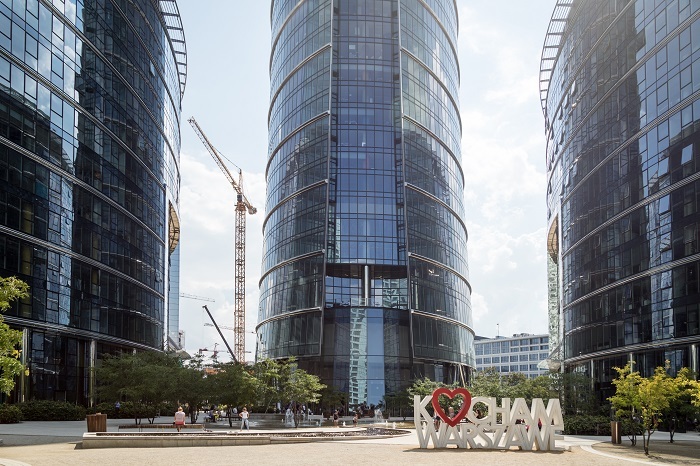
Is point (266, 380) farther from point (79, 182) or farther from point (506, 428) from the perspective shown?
point (506, 428)

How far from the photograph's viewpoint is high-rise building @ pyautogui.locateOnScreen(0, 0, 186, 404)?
67312 mm

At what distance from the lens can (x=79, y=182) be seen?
78125mm

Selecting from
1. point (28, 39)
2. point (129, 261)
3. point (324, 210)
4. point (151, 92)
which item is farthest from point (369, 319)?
point (28, 39)

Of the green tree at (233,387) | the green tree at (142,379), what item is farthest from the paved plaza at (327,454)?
the green tree at (233,387)

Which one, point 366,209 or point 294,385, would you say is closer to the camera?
point 294,385

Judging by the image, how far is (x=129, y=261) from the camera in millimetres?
92500

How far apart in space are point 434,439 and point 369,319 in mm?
67687

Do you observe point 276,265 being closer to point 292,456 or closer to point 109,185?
point 109,185

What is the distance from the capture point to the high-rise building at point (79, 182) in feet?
221

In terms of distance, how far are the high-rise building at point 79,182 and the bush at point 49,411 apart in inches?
95.1

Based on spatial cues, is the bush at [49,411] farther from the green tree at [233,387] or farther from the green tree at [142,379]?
the green tree at [233,387]

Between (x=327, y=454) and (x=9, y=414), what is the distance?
3234 centimetres

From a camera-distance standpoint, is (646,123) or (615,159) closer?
(646,123)

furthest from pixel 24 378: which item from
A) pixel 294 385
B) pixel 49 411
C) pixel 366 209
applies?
pixel 366 209
